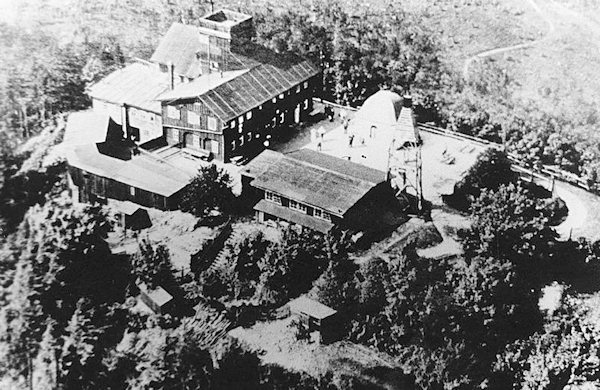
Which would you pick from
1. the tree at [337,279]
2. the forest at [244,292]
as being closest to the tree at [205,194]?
the forest at [244,292]

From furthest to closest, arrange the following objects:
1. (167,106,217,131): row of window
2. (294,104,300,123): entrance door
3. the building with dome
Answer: (294,104,300,123): entrance door < the building with dome < (167,106,217,131): row of window

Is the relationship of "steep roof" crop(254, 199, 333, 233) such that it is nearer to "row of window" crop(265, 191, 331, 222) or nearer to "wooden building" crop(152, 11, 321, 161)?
"row of window" crop(265, 191, 331, 222)

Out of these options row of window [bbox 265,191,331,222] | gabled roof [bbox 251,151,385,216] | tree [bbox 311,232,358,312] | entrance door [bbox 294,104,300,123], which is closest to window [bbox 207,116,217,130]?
gabled roof [bbox 251,151,385,216]

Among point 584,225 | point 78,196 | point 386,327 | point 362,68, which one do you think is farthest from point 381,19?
point 386,327

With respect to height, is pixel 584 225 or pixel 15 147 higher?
pixel 15 147

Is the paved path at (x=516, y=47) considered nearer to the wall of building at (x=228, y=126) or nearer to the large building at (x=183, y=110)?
the large building at (x=183, y=110)

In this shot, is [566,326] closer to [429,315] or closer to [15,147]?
[429,315]

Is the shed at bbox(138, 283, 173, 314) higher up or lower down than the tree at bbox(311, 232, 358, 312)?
lower down
